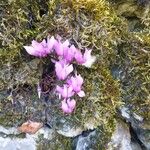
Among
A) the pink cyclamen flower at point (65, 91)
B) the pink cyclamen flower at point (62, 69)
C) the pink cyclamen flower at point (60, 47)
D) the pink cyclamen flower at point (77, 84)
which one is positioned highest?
the pink cyclamen flower at point (60, 47)

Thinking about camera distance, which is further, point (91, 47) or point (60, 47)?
point (91, 47)

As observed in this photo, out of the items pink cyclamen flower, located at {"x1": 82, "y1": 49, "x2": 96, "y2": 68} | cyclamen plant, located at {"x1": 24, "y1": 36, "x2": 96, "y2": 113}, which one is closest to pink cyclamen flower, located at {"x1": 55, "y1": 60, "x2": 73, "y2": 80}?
cyclamen plant, located at {"x1": 24, "y1": 36, "x2": 96, "y2": 113}

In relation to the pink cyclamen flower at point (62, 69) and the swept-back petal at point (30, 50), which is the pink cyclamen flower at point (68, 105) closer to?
the pink cyclamen flower at point (62, 69)

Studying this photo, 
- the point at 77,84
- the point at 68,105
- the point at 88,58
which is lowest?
the point at 68,105

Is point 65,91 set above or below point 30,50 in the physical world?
below

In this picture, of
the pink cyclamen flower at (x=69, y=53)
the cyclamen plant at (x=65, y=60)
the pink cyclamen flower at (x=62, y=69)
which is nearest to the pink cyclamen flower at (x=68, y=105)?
the cyclamen plant at (x=65, y=60)

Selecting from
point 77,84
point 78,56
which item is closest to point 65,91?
point 77,84

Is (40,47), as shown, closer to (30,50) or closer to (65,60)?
(30,50)
